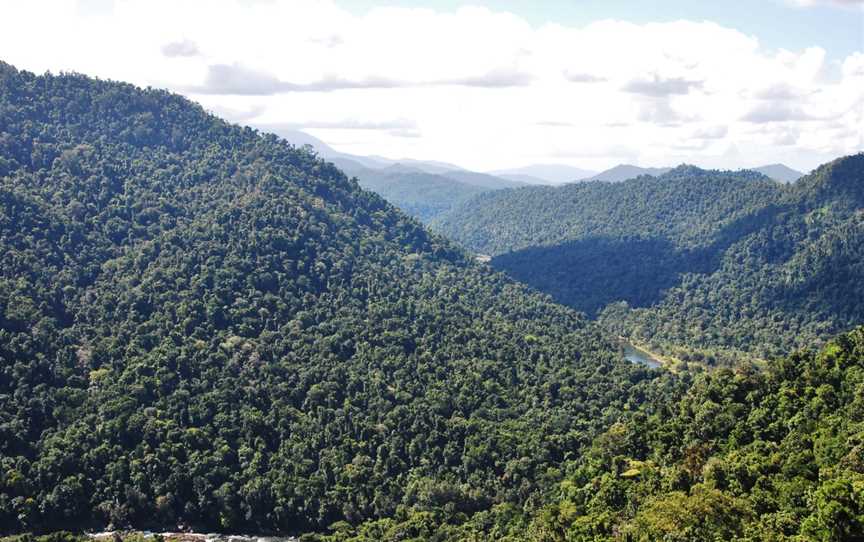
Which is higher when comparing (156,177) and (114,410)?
(156,177)

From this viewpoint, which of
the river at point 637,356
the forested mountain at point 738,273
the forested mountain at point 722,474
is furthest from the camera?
the forested mountain at point 738,273

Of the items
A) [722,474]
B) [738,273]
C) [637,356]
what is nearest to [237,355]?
[722,474]

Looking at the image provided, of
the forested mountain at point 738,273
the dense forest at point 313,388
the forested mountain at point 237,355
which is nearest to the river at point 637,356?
the forested mountain at point 738,273

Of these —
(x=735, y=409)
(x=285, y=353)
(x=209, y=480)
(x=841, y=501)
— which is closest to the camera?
(x=841, y=501)

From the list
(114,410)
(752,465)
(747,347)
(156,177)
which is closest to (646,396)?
(752,465)

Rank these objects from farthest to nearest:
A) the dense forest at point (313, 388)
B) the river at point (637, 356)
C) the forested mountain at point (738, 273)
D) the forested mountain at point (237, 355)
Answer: the forested mountain at point (738, 273) < the river at point (637, 356) < the forested mountain at point (237, 355) < the dense forest at point (313, 388)

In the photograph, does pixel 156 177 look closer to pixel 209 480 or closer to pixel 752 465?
pixel 209 480

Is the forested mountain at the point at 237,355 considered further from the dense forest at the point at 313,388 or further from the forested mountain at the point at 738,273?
the forested mountain at the point at 738,273

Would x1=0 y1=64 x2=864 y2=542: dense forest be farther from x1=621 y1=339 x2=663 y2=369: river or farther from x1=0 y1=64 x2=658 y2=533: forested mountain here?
x1=621 y1=339 x2=663 y2=369: river
